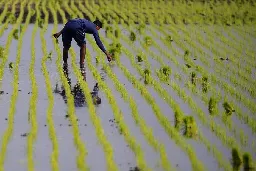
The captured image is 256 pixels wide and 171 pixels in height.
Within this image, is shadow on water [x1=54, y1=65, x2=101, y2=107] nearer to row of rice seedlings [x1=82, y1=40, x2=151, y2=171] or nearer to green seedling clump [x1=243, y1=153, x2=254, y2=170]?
row of rice seedlings [x1=82, y1=40, x2=151, y2=171]

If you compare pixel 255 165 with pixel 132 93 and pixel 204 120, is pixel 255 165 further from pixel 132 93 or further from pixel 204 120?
pixel 132 93

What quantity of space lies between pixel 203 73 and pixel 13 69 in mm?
3322

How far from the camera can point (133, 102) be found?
293 inches

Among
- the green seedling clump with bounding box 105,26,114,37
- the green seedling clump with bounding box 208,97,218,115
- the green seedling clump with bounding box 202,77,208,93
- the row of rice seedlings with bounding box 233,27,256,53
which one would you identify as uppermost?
the green seedling clump with bounding box 208,97,218,115

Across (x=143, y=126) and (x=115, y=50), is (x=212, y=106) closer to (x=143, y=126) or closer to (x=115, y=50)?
(x=143, y=126)

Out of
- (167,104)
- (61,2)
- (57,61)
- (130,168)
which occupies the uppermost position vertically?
(130,168)

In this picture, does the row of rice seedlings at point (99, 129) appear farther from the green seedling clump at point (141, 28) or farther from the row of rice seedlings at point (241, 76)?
the green seedling clump at point (141, 28)

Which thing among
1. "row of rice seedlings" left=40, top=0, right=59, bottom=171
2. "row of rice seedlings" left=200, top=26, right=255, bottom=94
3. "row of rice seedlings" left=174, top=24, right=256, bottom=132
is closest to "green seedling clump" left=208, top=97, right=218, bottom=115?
"row of rice seedlings" left=174, top=24, right=256, bottom=132

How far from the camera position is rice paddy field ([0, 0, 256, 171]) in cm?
534

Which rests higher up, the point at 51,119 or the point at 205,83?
the point at 51,119

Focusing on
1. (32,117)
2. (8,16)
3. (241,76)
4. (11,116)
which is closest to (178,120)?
(32,117)

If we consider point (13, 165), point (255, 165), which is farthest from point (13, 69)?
point (255, 165)

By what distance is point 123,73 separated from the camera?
955 cm

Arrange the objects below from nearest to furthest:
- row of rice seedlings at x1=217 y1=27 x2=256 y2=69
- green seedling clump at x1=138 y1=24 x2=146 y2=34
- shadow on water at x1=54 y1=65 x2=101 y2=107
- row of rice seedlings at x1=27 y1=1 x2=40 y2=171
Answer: row of rice seedlings at x1=27 y1=1 x2=40 y2=171 < shadow on water at x1=54 y1=65 x2=101 y2=107 < row of rice seedlings at x1=217 y1=27 x2=256 y2=69 < green seedling clump at x1=138 y1=24 x2=146 y2=34
